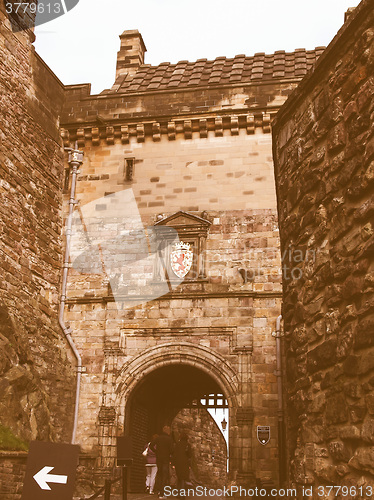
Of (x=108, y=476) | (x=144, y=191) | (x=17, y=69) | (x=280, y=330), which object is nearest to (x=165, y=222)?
(x=144, y=191)

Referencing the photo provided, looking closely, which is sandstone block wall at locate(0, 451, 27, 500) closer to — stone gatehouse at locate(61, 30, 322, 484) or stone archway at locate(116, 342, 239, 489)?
stone gatehouse at locate(61, 30, 322, 484)

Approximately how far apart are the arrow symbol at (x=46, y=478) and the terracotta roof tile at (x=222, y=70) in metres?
10.6

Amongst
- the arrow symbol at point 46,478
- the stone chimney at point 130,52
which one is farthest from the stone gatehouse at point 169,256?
the arrow symbol at point 46,478

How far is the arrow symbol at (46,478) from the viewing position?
4469 mm

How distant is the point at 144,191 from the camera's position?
13.2 m

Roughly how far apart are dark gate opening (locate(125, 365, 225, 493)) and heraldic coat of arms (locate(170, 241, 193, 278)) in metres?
1.90

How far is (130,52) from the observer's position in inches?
640

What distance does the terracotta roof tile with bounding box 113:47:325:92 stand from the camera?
1410cm

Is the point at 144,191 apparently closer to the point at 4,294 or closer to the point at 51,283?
the point at 51,283

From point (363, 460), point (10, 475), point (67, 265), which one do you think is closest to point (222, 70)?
point (67, 265)

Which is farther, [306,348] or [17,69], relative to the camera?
[17,69]

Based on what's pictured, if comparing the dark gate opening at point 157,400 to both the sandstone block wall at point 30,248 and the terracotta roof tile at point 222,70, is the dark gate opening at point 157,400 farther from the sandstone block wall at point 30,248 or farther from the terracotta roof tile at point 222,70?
the terracotta roof tile at point 222,70

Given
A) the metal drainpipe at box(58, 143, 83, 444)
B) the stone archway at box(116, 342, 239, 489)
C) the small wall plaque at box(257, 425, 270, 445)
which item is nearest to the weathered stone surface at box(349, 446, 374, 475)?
the small wall plaque at box(257, 425, 270, 445)

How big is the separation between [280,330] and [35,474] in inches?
296
